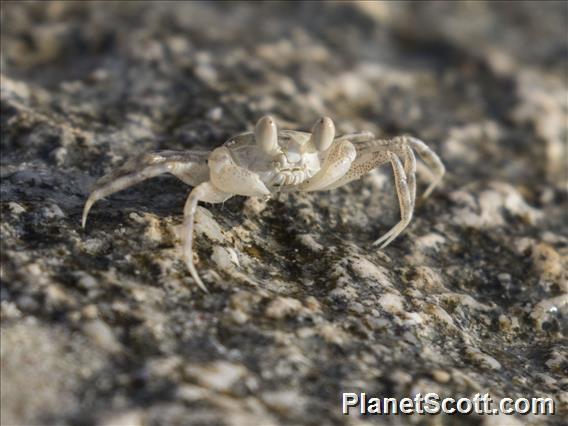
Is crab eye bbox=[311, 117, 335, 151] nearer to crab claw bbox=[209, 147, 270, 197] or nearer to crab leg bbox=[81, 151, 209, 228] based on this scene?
crab claw bbox=[209, 147, 270, 197]

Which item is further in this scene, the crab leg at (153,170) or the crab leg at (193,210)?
the crab leg at (153,170)

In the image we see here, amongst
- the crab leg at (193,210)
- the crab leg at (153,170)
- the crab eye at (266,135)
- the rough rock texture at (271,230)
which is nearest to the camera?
the rough rock texture at (271,230)

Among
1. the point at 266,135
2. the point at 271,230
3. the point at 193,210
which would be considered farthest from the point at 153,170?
the point at 271,230

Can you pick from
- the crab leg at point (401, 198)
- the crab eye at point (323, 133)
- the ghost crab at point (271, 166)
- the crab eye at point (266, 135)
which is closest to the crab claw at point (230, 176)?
the ghost crab at point (271, 166)

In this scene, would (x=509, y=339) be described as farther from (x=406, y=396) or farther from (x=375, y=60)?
(x=375, y=60)

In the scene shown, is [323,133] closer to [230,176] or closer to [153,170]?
[230,176]

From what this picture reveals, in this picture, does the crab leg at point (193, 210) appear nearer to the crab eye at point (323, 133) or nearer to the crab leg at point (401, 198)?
the crab eye at point (323, 133)

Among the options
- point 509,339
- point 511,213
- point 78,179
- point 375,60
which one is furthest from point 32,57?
point 509,339

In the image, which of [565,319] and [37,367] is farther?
[565,319]
